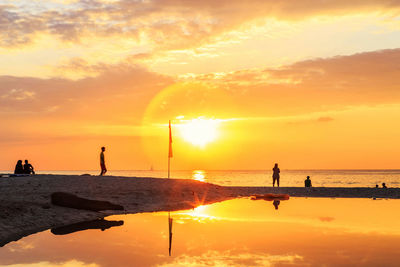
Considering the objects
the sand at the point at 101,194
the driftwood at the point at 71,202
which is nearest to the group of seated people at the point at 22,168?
the sand at the point at 101,194

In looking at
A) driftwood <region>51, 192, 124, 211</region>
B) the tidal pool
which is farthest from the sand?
the tidal pool

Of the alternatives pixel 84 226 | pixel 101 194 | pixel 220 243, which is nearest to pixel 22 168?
pixel 101 194

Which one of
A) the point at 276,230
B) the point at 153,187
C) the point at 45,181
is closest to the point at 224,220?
the point at 276,230

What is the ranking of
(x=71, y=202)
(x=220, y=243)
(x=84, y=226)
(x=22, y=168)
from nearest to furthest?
(x=220, y=243)
(x=84, y=226)
(x=71, y=202)
(x=22, y=168)

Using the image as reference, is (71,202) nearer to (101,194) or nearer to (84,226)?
(84,226)

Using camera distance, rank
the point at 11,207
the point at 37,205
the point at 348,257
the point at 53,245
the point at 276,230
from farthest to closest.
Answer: the point at 37,205
the point at 11,207
the point at 276,230
the point at 53,245
the point at 348,257

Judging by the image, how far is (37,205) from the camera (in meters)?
21.6

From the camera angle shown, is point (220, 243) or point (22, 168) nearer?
point (220, 243)

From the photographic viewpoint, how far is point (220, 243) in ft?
47.5

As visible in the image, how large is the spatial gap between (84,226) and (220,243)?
23.2 ft

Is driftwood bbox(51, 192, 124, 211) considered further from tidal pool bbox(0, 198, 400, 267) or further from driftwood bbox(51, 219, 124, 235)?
driftwood bbox(51, 219, 124, 235)

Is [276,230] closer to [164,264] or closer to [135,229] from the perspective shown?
[135,229]

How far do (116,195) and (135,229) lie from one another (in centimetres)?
1038

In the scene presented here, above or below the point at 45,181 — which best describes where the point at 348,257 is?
below
